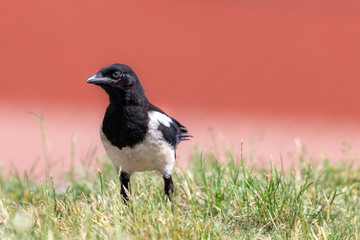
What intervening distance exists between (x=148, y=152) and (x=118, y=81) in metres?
0.47

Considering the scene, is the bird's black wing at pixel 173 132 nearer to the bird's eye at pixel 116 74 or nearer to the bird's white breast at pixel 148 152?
the bird's white breast at pixel 148 152

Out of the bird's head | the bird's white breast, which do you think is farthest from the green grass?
the bird's head

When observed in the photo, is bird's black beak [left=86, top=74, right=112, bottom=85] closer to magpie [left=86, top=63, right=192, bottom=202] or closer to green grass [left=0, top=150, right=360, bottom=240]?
magpie [left=86, top=63, right=192, bottom=202]

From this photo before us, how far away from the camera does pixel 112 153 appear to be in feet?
10.7

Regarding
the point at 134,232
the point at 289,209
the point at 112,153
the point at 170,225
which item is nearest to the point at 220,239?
the point at 170,225

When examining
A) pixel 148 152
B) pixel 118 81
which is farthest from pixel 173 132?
pixel 118 81

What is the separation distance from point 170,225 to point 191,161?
1911mm

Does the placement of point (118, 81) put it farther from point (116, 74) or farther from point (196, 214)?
point (196, 214)

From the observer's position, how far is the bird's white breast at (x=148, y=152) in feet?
10.4

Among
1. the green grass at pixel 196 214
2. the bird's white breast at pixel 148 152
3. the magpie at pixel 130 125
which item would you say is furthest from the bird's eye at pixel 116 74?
the green grass at pixel 196 214

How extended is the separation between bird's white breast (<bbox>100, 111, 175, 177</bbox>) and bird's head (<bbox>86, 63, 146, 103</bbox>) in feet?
0.67

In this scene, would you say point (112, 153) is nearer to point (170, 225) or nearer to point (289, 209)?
point (170, 225)

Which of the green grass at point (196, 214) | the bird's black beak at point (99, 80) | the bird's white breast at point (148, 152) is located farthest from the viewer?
the bird's white breast at point (148, 152)

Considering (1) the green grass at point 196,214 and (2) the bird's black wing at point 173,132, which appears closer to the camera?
(1) the green grass at point 196,214
